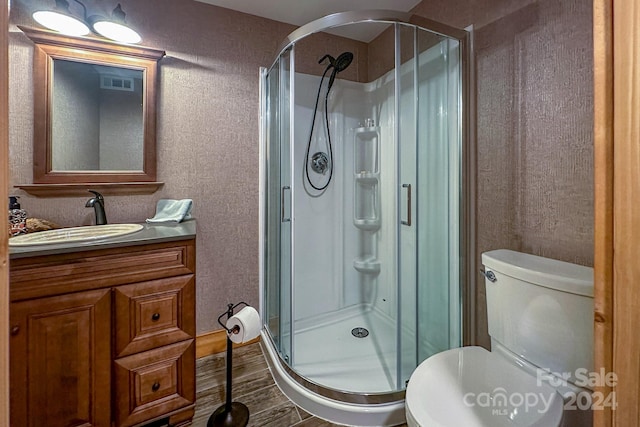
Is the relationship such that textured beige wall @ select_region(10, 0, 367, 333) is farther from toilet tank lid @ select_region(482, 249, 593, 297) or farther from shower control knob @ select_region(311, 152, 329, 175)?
toilet tank lid @ select_region(482, 249, 593, 297)

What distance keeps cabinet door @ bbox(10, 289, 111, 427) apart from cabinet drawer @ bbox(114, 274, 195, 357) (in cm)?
5

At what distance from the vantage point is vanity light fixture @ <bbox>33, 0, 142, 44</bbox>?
1.48 metres

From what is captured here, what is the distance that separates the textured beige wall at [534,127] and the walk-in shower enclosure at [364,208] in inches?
4.8

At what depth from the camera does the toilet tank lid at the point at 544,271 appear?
3.13 ft

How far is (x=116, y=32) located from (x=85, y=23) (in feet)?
0.45

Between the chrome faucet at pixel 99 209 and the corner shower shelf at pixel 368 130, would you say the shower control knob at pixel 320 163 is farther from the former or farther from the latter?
the chrome faucet at pixel 99 209

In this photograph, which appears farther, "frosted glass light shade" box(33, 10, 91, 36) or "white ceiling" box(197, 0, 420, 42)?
"white ceiling" box(197, 0, 420, 42)

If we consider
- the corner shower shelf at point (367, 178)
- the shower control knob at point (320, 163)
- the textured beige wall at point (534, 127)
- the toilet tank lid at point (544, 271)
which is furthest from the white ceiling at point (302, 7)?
the toilet tank lid at point (544, 271)

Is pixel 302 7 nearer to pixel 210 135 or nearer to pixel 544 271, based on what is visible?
pixel 210 135

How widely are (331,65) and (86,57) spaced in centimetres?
155

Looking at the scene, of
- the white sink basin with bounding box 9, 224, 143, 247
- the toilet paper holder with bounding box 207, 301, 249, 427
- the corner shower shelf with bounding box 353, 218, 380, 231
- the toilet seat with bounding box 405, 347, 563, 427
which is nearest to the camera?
the toilet seat with bounding box 405, 347, 563, 427

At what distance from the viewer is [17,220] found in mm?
1369

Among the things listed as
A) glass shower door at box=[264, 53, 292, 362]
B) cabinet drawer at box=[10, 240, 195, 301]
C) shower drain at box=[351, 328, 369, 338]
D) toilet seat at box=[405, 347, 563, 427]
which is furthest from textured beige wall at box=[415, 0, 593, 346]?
cabinet drawer at box=[10, 240, 195, 301]

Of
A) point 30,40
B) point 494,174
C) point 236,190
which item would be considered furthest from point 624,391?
point 30,40
